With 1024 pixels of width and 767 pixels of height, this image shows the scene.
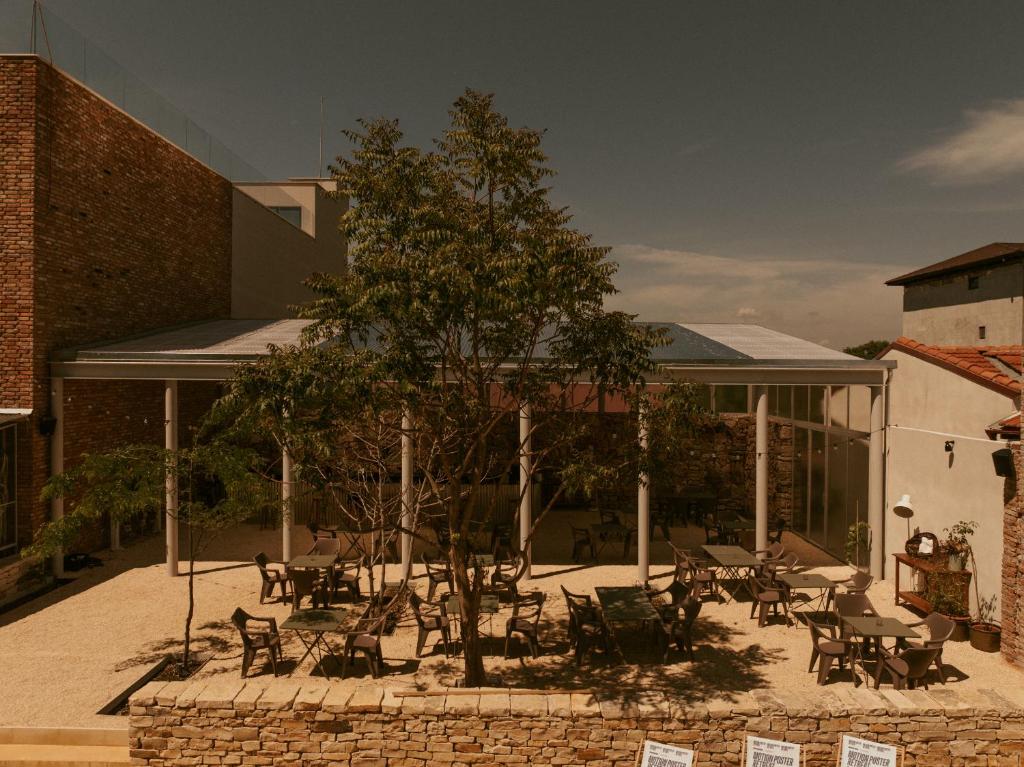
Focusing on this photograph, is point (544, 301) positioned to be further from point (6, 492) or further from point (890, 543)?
point (6, 492)

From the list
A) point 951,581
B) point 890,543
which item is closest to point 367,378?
point 951,581

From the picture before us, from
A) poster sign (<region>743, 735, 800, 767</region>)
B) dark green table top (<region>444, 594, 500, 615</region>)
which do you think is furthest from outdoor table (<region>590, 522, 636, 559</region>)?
poster sign (<region>743, 735, 800, 767</region>)

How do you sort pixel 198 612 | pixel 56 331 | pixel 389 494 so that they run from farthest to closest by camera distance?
pixel 389 494
pixel 56 331
pixel 198 612

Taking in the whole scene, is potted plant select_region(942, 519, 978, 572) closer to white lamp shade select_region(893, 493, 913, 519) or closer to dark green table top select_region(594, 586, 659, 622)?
white lamp shade select_region(893, 493, 913, 519)

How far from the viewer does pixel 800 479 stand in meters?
16.9

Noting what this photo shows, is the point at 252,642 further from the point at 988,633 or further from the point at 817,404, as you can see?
the point at 817,404

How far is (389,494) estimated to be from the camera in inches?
609

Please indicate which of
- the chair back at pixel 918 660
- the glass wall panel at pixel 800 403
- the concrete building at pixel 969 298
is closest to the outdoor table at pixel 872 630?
the chair back at pixel 918 660

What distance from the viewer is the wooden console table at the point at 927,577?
1036cm

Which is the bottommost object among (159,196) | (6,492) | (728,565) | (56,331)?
(728,565)

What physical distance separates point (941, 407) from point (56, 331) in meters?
16.8

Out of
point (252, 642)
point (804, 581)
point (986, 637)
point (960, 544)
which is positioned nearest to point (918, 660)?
point (986, 637)

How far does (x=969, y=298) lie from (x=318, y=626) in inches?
1431

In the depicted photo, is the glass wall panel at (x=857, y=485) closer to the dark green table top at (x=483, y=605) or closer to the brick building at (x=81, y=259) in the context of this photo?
the dark green table top at (x=483, y=605)
